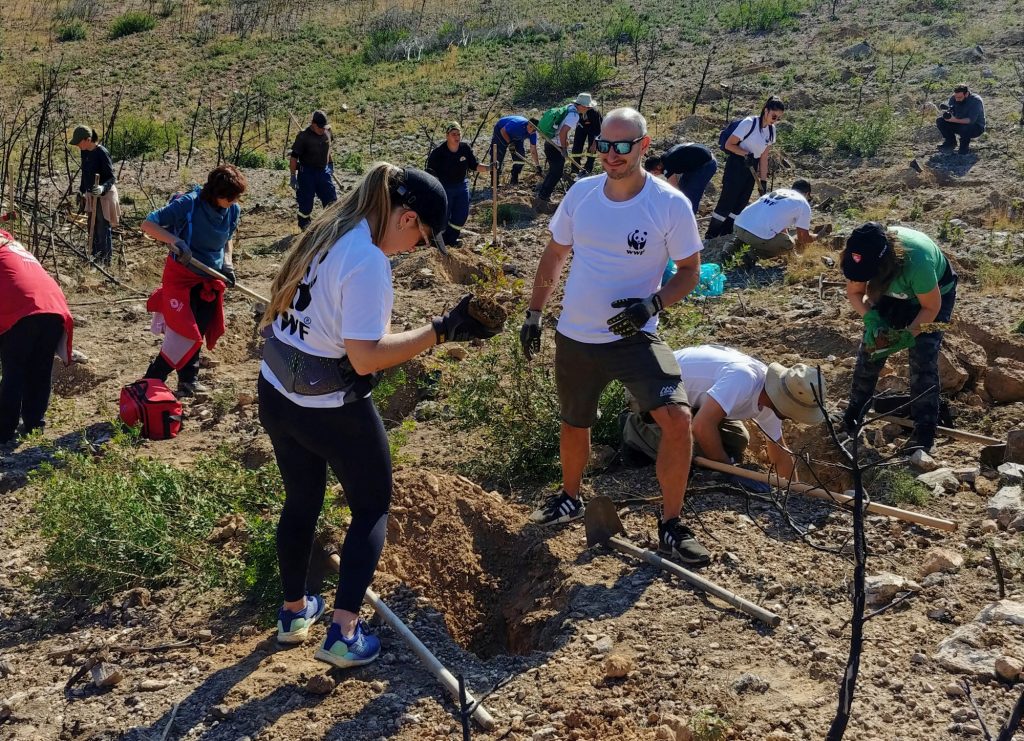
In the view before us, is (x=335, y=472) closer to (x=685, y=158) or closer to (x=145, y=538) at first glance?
(x=145, y=538)

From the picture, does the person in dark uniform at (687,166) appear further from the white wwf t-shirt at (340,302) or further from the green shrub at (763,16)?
the green shrub at (763,16)

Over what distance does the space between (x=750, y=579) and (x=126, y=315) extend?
19.9 feet

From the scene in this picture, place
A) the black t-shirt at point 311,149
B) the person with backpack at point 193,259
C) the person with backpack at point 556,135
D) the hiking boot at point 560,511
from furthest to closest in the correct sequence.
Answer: the person with backpack at point 556,135, the black t-shirt at point 311,149, the person with backpack at point 193,259, the hiking boot at point 560,511

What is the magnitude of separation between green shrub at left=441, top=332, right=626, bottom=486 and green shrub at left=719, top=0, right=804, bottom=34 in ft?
64.9

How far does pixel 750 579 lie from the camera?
13.3 feet

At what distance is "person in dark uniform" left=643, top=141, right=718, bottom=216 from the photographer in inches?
388

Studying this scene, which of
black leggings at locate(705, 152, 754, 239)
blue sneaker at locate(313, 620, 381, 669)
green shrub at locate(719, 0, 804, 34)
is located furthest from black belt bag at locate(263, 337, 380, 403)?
green shrub at locate(719, 0, 804, 34)

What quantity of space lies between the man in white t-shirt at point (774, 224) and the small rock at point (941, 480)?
4414 millimetres

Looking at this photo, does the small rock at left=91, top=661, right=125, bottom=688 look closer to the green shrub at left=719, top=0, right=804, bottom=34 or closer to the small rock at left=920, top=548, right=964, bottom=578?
the small rock at left=920, top=548, right=964, bottom=578

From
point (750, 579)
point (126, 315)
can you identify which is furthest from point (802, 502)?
point (126, 315)

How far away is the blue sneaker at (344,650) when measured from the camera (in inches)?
137

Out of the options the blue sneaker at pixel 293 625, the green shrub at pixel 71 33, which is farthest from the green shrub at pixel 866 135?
the green shrub at pixel 71 33

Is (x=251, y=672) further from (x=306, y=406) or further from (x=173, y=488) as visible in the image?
(x=173, y=488)

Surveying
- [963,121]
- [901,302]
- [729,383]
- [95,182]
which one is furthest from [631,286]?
[963,121]
